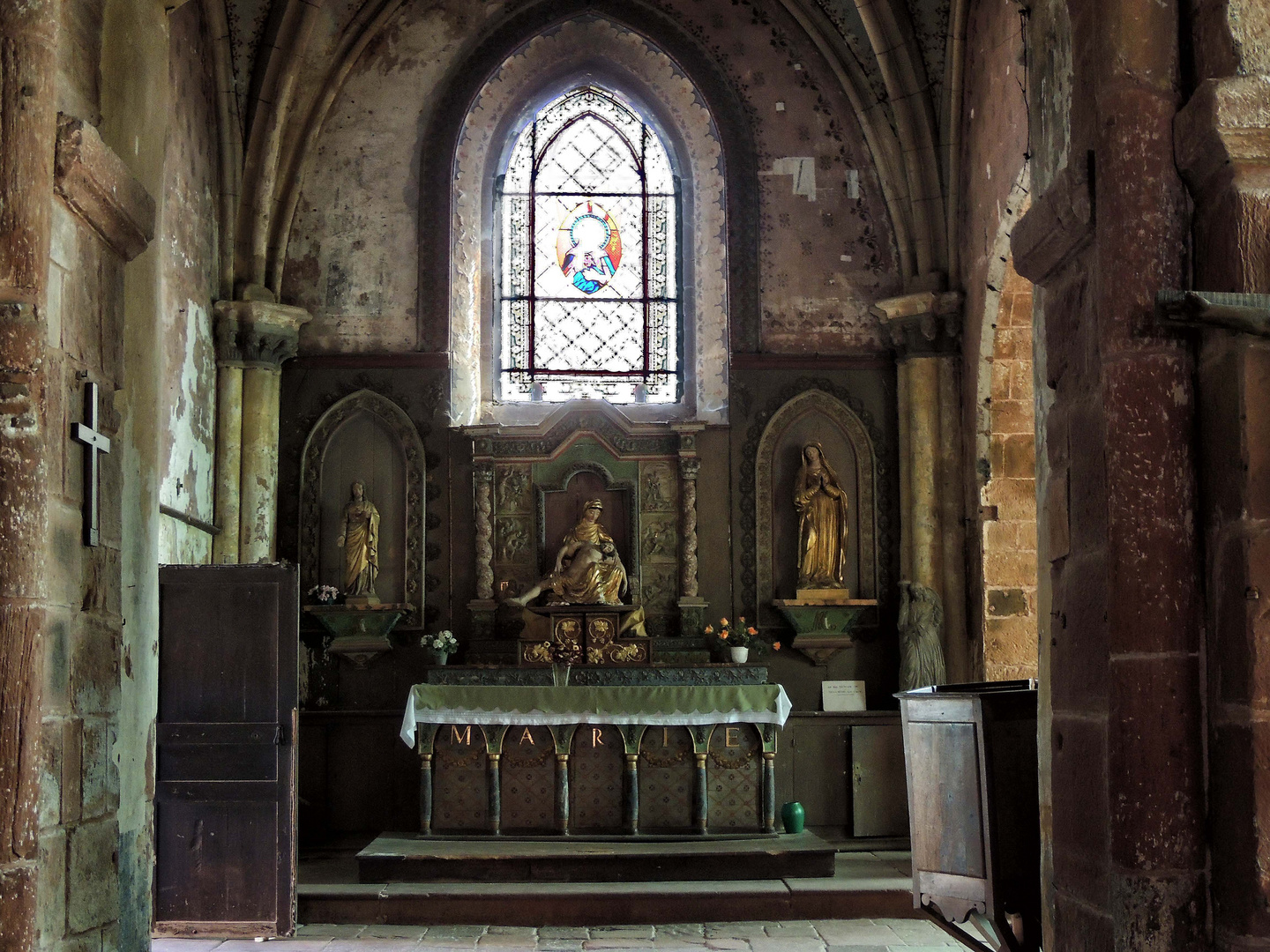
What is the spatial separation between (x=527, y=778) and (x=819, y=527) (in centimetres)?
303

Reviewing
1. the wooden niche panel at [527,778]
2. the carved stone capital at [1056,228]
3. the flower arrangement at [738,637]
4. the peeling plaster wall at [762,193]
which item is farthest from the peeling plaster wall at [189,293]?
the carved stone capital at [1056,228]

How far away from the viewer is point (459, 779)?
9.52 m

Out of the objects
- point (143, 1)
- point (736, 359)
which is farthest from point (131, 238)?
point (736, 359)

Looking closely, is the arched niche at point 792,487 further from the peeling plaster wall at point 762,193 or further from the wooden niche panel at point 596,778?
the wooden niche panel at point 596,778

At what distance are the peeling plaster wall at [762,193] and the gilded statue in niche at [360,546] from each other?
1267mm

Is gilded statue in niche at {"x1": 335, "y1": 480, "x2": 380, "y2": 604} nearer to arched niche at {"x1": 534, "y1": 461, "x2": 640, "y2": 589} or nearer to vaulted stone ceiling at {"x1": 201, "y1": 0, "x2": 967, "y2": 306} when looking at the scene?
arched niche at {"x1": 534, "y1": 461, "x2": 640, "y2": 589}

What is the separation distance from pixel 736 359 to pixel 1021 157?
288 cm

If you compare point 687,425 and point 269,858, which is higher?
point 687,425

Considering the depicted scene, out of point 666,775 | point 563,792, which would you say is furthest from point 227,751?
point 666,775

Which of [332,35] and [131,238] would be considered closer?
[131,238]

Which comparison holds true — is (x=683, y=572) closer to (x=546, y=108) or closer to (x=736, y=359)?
(x=736, y=359)

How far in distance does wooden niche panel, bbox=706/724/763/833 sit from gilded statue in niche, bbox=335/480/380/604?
292 centimetres

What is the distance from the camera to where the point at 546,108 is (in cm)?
1222

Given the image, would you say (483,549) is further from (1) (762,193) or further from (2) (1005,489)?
(2) (1005,489)
